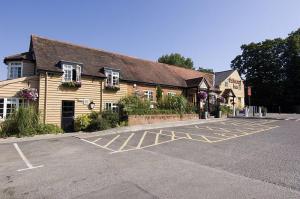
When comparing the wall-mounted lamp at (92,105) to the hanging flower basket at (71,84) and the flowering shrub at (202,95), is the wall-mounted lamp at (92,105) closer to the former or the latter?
the hanging flower basket at (71,84)

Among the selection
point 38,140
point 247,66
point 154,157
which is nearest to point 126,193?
point 154,157

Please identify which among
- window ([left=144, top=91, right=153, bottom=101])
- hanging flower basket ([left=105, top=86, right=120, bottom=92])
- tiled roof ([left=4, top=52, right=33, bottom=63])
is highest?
tiled roof ([left=4, top=52, right=33, bottom=63])

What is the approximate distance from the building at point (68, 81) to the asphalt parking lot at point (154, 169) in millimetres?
5353

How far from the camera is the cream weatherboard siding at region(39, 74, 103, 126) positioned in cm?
1697

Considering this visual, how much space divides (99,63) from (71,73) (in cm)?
389

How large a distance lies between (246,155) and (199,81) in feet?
58.4

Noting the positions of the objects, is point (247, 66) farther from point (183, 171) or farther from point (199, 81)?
point (183, 171)

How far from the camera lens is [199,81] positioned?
26.4 m

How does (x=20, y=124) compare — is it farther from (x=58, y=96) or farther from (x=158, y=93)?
(x=158, y=93)

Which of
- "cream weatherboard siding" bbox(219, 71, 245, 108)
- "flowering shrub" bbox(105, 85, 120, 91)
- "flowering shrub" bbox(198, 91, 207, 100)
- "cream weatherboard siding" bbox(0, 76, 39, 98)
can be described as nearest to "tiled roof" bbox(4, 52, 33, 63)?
"cream weatherboard siding" bbox(0, 76, 39, 98)

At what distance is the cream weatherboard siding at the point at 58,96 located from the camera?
668 inches

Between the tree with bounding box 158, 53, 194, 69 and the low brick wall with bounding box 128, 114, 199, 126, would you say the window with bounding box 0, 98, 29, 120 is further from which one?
the tree with bounding box 158, 53, 194, 69

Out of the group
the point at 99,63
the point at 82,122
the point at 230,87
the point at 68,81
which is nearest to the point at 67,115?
the point at 82,122

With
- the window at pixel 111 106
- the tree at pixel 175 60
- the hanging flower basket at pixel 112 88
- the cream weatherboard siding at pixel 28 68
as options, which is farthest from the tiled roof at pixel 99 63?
the tree at pixel 175 60
